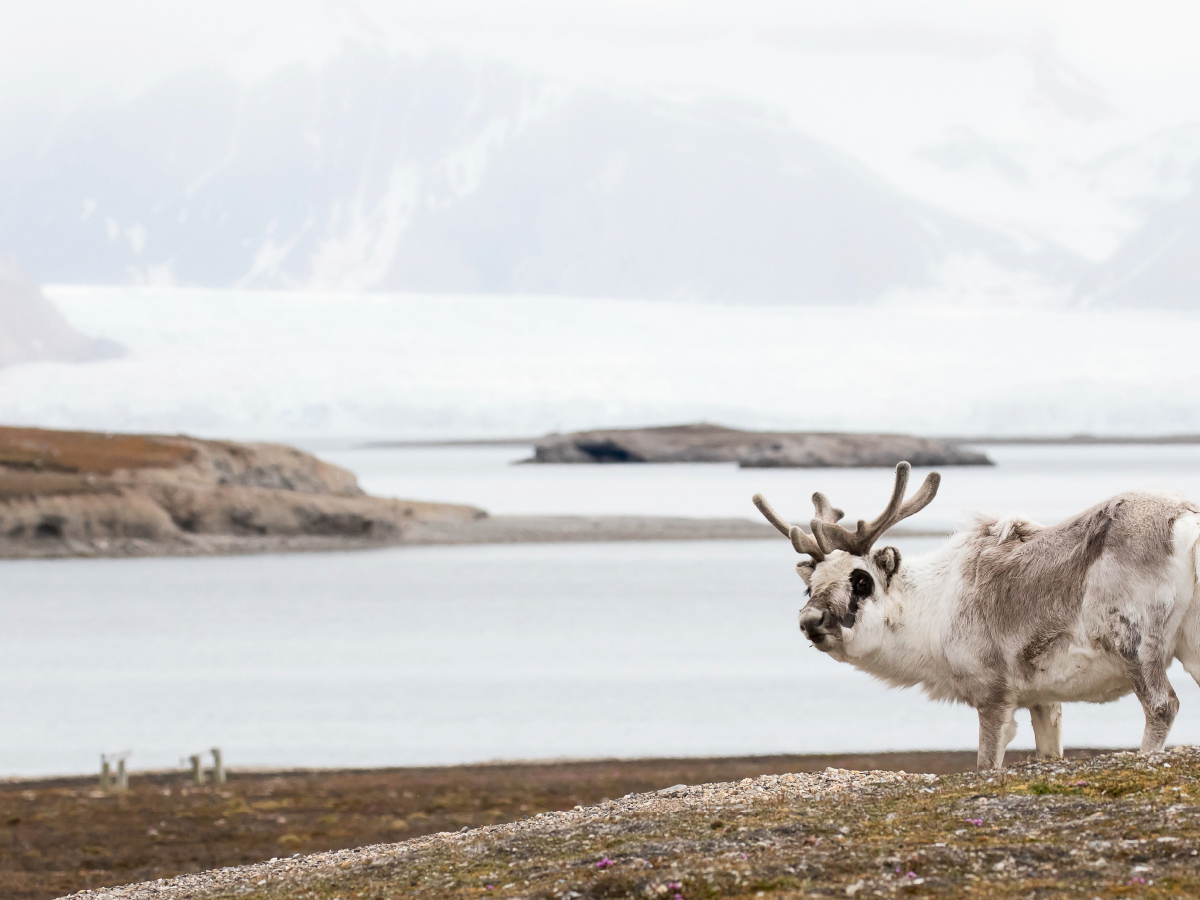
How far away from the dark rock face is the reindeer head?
14499 centimetres

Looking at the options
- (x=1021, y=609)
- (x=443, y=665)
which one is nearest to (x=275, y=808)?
(x=1021, y=609)

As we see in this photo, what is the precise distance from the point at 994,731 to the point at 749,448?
537 feet

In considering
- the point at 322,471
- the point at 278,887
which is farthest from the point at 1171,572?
the point at 322,471

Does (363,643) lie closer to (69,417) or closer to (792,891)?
(792,891)

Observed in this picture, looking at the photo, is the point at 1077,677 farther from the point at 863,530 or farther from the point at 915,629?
the point at 863,530

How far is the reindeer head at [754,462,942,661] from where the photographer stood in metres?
10.4

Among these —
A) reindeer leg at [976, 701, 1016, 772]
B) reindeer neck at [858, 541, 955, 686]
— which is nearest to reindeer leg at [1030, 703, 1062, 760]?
reindeer leg at [976, 701, 1016, 772]

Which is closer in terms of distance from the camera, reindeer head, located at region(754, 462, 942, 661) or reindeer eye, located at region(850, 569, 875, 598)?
reindeer head, located at region(754, 462, 942, 661)

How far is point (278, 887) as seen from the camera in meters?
10.3

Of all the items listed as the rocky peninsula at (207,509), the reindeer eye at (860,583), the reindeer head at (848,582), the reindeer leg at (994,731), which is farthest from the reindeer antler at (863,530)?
the rocky peninsula at (207,509)

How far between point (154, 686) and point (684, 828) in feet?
124

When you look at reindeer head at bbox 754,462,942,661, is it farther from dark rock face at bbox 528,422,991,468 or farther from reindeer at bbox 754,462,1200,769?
dark rock face at bbox 528,422,991,468

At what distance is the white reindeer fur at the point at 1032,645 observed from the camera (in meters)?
9.46

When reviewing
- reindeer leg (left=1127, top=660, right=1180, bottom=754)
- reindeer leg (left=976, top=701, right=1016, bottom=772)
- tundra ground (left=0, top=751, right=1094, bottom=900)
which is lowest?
tundra ground (left=0, top=751, right=1094, bottom=900)
